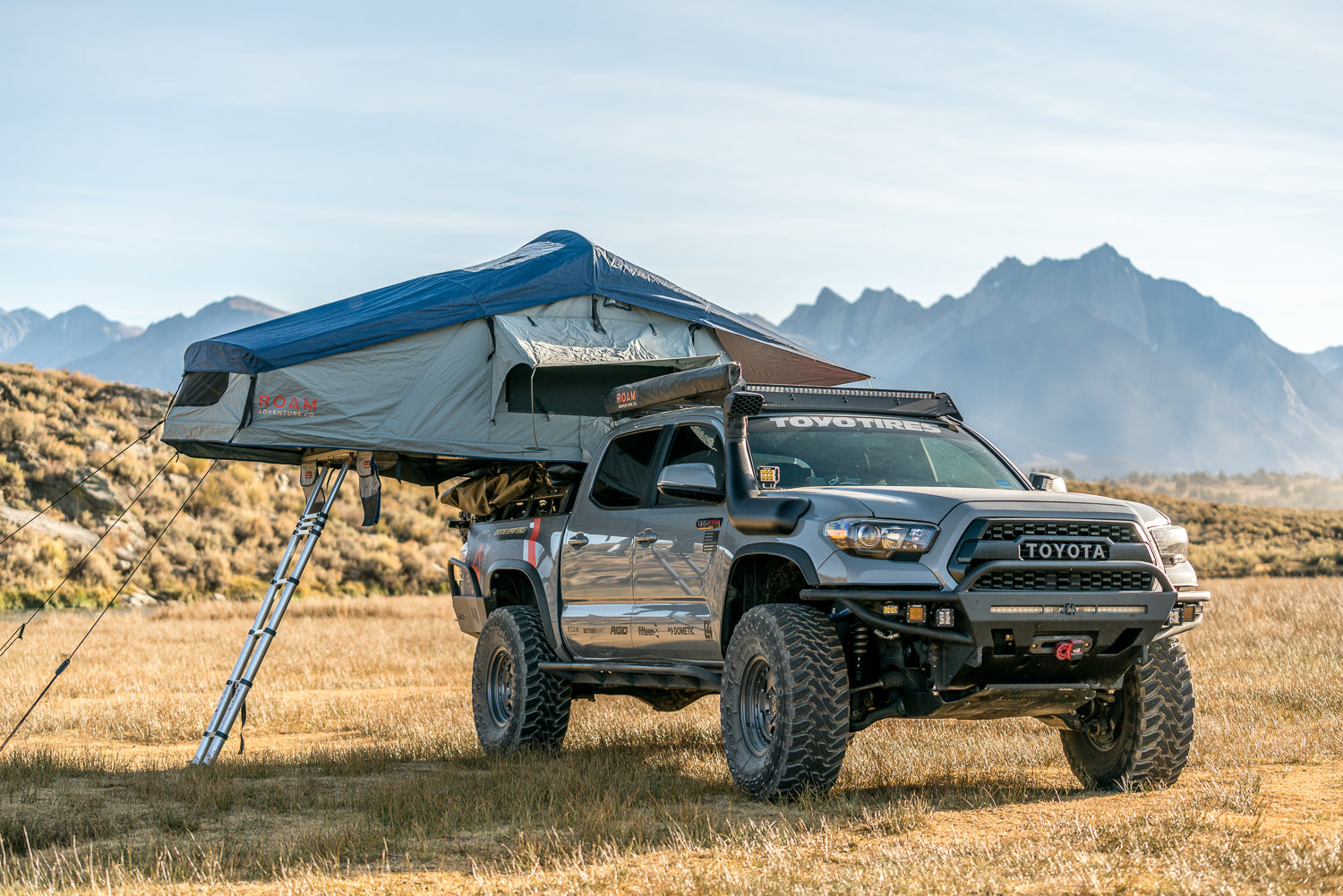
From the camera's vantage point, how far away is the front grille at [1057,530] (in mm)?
7301

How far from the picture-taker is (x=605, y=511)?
31.9 feet

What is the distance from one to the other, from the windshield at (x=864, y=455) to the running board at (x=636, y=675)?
52.2 inches

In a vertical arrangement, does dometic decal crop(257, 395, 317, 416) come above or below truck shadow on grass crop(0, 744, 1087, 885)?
above

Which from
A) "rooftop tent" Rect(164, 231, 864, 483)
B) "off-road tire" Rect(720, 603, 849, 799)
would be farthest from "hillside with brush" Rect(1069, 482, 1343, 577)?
"off-road tire" Rect(720, 603, 849, 799)

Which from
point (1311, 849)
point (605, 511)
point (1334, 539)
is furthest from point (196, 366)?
point (1334, 539)

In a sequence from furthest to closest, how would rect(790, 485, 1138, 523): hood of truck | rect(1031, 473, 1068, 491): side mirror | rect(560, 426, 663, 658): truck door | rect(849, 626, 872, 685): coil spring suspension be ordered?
rect(560, 426, 663, 658): truck door, rect(1031, 473, 1068, 491): side mirror, rect(849, 626, 872, 685): coil spring suspension, rect(790, 485, 1138, 523): hood of truck

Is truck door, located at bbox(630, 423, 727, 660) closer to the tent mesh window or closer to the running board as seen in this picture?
the running board

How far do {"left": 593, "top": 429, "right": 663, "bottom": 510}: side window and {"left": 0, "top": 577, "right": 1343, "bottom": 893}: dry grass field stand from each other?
1811 millimetres

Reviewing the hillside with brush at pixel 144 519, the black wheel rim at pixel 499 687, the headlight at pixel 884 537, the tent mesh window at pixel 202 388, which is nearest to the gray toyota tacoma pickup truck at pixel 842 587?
the headlight at pixel 884 537

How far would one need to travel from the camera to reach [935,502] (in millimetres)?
7438

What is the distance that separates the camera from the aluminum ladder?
10406 mm

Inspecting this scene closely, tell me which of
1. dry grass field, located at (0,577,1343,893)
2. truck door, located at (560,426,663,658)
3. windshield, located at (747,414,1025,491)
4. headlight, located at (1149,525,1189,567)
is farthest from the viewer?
truck door, located at (560,426,663,658)

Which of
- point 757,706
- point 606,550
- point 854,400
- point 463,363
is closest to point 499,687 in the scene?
point 606,550

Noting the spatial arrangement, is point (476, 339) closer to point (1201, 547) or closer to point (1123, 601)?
point (1123, 601)
